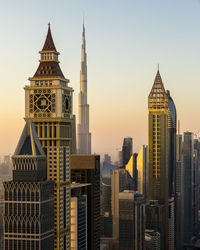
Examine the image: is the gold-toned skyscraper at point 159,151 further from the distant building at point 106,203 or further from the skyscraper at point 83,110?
the skyscraper at point 83,110

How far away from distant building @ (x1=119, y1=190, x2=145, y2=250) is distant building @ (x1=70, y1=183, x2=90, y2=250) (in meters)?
31.3

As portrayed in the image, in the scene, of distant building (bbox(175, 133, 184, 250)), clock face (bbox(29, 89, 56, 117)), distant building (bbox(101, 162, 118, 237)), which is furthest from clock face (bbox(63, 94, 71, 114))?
distant building (bbox(175, 133, 184, 250))

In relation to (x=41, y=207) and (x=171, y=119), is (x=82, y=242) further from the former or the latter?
(x=171, y=119)

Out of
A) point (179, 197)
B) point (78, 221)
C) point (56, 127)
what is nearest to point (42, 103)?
point (56, 127)

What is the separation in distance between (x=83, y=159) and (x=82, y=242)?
46.8 ft

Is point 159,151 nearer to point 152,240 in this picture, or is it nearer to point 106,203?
point 106,203

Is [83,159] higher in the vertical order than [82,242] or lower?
higher

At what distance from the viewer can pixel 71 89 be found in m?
51.3

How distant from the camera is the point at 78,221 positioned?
54375mm

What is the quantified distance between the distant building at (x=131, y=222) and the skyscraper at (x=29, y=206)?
4105 cm

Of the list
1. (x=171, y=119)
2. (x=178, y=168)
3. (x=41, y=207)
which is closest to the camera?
(x=41, y=207)

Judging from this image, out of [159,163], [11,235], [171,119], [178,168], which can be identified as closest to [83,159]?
[11,235]

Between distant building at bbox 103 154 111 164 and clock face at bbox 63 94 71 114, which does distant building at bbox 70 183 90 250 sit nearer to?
clock face at bbox 63 94 71 114

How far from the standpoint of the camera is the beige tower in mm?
48500
